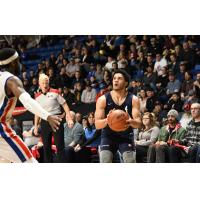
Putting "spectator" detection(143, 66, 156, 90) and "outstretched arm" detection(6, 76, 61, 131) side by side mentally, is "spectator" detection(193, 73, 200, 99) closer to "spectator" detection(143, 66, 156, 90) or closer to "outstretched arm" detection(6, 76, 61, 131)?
"spectator" detection(143, 66, 156, 90)

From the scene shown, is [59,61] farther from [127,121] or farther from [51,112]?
[127,121]

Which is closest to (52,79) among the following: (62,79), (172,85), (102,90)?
(62,79)

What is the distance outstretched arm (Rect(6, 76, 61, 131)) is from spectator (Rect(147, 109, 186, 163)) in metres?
3.07

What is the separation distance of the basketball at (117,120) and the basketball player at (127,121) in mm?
62

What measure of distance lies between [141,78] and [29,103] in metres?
4.02

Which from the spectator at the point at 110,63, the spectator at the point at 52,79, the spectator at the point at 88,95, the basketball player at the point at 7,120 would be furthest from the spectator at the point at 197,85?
the basketball player at the point at 7,120

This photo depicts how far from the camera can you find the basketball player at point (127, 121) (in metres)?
8.18

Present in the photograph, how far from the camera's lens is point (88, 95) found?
944 cm

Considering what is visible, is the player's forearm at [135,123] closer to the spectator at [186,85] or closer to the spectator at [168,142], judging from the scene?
the spectator at [168,142]
